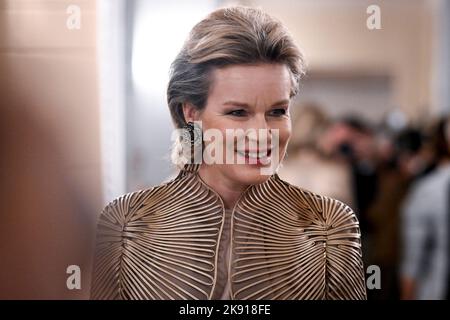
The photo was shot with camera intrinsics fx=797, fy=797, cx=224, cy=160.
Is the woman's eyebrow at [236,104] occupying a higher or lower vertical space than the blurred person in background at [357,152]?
higher

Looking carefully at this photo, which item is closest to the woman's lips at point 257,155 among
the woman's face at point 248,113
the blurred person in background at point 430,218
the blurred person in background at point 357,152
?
the woman's face at point 248,113

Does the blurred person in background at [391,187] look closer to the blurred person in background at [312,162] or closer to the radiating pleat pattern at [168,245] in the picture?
the blurred person in background at [312,162]

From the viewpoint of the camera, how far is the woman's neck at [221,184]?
78 centimetres

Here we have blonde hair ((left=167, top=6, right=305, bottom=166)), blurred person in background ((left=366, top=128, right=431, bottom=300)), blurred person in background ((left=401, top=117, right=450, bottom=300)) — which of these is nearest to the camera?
blonde hair ((left=167, top=6, right=305, bottom=166))

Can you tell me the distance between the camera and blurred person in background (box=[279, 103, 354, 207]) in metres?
0.81

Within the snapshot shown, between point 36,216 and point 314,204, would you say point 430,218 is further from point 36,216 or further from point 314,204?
point 36,216

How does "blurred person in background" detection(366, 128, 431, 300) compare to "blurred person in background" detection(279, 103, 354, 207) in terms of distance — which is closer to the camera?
"blurred person in background" detection(279, 103, 354, 207)

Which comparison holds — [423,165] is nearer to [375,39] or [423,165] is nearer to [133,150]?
[375,39]

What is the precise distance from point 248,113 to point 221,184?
3.0 inches

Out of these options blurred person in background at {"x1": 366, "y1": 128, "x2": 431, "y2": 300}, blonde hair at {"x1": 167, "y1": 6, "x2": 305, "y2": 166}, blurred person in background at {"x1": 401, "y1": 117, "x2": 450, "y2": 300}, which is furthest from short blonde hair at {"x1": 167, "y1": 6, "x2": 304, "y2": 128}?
blurred person in background at {"x1": 401, "y1": 117, "x2": 450, "y2": 300}

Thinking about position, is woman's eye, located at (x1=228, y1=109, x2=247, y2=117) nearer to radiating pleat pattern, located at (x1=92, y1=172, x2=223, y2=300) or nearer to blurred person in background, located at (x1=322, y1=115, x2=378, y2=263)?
radiating pleat pattern, located at (x1=92, y1=172, x2=223, y2=300)

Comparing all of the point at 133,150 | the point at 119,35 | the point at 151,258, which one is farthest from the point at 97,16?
the point at 151,258

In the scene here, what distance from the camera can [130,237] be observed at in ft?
2.56

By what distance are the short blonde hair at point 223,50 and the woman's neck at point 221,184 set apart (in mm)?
52
